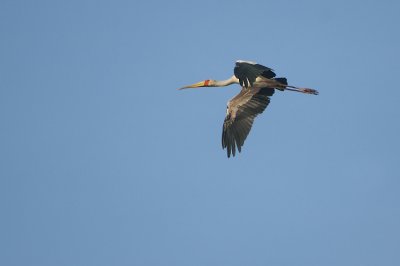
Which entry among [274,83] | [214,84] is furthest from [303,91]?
[214,84]

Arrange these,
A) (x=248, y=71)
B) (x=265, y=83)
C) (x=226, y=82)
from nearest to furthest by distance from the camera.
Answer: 1. (x=248, y=71)
2. (x=265, y=83)
3. (x=226, y=82)

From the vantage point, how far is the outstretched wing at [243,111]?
38.8 meters

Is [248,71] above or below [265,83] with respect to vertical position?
below

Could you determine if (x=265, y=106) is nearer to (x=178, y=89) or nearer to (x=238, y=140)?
(x=238, y=140)

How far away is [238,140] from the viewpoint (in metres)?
38.5

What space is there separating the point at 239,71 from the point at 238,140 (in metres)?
3.51

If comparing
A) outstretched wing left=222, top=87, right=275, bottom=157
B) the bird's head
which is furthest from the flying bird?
the bird's head

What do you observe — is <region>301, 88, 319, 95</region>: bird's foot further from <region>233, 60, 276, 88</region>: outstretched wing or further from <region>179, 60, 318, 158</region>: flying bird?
<region>233, 60, 276, 88</region>: outstretched wing

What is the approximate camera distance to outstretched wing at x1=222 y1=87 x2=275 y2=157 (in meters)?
38.8

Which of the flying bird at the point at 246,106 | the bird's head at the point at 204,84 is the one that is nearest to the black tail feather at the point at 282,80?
the flying bird at the point at 246,106

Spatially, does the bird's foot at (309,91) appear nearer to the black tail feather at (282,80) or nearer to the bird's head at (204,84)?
the black tail feather at (282,80)

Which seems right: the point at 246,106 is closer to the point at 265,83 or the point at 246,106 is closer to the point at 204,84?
the point at 265,83

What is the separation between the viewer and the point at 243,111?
1543 inches

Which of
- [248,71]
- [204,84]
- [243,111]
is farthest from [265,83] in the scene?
[204,84]
